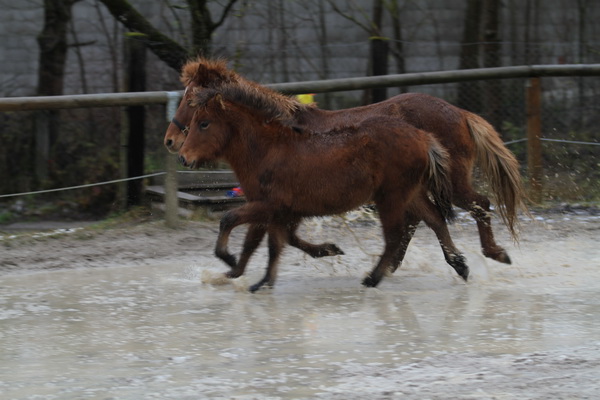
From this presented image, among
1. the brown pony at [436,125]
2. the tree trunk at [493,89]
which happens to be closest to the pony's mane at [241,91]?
the brown pony at [436,125]

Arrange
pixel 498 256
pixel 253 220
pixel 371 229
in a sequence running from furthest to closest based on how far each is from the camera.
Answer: pixel 371 229 → pixel 498 256 → pixel 253 220

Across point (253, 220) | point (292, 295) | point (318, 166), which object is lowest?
point (292, 295)

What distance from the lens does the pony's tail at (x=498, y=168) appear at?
6.80m

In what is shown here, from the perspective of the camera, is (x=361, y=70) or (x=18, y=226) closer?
(x=18, y=226)

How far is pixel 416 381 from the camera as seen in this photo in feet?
13.6

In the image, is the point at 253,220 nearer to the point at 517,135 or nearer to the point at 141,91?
the point at 141,91

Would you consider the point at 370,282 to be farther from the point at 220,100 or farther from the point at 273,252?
the point at 220,100

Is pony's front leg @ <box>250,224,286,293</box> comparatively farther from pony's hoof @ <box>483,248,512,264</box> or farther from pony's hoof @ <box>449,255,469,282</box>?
pony's hoof @ <box>483,248,512,264</box>

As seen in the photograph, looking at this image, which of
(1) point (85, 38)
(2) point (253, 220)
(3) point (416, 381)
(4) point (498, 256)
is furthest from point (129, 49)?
(3) point (416, 381)

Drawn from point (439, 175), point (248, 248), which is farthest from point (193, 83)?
point (439, 175)

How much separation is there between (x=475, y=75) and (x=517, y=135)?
3.45ft

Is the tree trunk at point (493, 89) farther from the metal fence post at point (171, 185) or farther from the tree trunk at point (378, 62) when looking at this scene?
the metal fence post at point (171, 185)

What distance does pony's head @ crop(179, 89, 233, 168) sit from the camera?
637 cm

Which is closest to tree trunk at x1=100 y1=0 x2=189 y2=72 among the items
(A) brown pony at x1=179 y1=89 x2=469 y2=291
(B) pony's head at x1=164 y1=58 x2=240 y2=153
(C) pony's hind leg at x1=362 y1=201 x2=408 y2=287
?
(B) pony's head at x1=164 y1=58 x2=240 y2=153
